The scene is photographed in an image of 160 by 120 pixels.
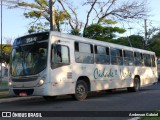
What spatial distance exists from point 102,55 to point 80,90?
3.10m

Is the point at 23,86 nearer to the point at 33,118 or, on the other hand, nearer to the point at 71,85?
the point at 71,85

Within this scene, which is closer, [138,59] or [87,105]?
[87,105]

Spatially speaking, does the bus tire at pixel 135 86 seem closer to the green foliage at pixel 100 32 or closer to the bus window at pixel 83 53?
the bus window at pixel 83 53

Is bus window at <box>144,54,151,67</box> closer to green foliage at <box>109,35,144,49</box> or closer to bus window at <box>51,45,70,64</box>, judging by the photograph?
bus window at <box>51,45,70,64</box>

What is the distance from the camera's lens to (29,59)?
15133 mm

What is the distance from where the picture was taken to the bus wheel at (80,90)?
1641 cm

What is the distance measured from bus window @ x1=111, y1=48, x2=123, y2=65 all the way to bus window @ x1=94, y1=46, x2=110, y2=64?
2.23 feet

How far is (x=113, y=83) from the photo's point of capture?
1992 centimetres

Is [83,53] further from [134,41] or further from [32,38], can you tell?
[134,41]

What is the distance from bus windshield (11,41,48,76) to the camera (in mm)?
14820

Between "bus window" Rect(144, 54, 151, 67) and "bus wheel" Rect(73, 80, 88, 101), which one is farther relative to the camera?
"bus window" Rect(144, 54, 151, 67)

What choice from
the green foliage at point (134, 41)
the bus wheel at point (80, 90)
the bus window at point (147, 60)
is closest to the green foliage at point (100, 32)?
the bus window at point (147, 60)

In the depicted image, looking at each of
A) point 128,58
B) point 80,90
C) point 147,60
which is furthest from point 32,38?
point 147,60

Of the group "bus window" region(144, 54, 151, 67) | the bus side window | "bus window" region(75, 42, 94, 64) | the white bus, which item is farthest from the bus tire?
"bus window" region(75, 42, 94, 64)
